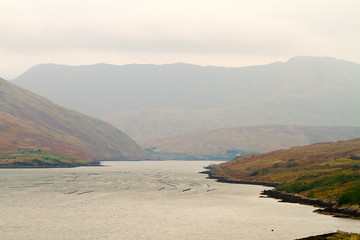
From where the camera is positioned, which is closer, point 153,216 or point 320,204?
point 153,216

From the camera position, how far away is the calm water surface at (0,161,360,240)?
9375 cm

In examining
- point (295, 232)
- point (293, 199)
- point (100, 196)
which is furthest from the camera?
point (100, 196)

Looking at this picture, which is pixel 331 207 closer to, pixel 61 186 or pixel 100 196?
pixel 100 196

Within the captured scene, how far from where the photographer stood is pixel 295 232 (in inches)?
3686

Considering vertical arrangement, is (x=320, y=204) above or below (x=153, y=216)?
above

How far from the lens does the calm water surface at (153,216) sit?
93750mm

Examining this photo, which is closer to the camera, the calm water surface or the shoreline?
the calm water surface

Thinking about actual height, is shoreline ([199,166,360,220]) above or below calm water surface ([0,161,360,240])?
above

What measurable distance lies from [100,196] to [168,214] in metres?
43.5

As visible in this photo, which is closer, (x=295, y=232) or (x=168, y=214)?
(x=295, y=232)

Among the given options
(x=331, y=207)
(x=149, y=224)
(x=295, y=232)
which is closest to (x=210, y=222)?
(x=149, y=224)

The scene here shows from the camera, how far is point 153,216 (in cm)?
11519

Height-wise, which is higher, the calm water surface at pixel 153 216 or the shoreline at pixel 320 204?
the shoreline at pixel 320 204

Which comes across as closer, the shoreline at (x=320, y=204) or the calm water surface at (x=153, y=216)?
the calm water surface at (x=153, y=216)
